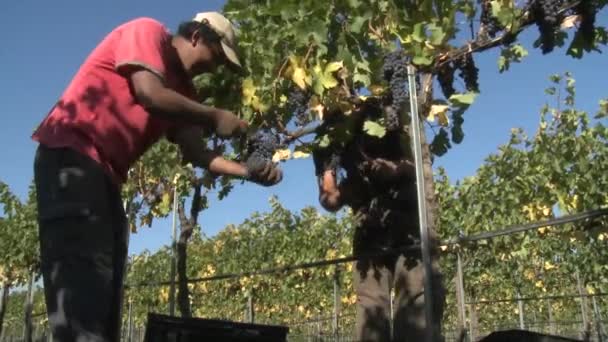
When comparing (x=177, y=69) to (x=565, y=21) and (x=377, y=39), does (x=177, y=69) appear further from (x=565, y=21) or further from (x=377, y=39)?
(x=565, y=21)

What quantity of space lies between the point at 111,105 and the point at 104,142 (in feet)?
0.40

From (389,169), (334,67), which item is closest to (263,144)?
(334,67)

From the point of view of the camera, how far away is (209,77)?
364cm

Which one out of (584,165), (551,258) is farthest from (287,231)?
(584,165)

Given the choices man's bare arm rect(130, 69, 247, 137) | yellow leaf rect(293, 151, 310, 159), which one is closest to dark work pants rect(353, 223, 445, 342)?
yellow leaf rect(293, 151, 310, 159)

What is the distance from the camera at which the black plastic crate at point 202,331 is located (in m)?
2.45

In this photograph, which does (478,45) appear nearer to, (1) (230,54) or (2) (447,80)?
(2) (447,80)

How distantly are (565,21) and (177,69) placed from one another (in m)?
1.66

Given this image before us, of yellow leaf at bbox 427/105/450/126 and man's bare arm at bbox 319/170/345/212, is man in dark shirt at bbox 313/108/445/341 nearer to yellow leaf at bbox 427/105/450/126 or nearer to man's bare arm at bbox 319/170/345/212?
man's bare arm at bbox 319/170/345/212

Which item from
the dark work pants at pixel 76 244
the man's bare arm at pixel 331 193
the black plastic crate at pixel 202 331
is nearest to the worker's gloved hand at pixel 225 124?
the dark work pants at pixel 76 244

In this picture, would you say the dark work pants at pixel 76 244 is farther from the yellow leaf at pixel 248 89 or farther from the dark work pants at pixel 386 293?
the dark work pants at pixel 386 293

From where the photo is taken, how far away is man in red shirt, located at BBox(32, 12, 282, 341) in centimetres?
178

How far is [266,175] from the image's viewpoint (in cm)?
239

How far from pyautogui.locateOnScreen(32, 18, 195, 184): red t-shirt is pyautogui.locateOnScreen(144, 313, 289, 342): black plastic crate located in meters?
0.68
